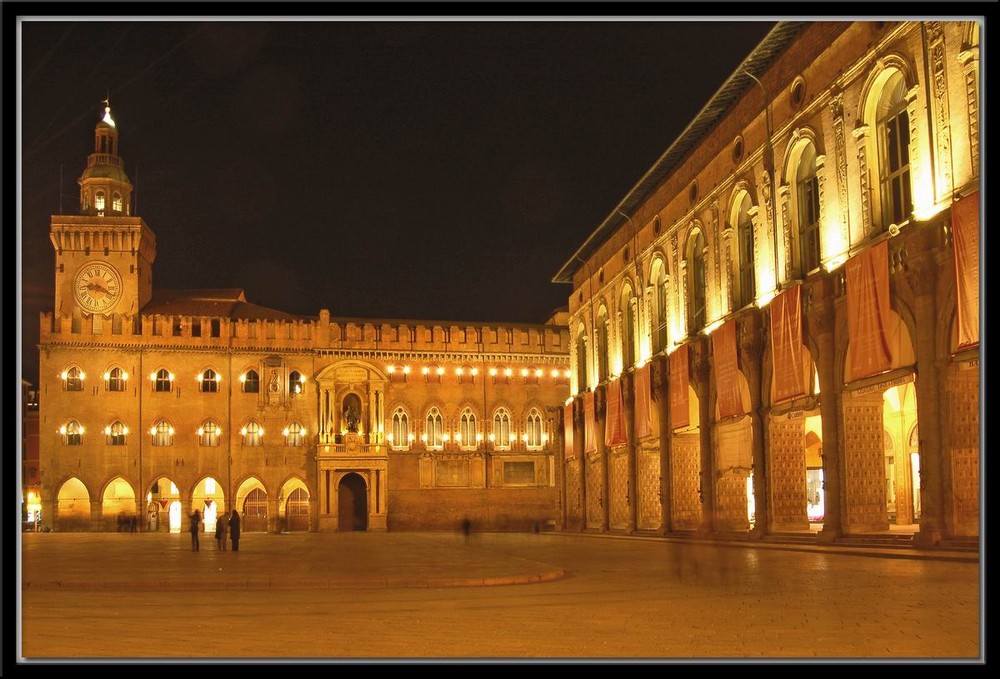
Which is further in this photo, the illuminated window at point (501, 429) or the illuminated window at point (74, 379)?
the illuminated window at point (501, 429)

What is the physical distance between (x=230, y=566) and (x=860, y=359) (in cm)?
1420

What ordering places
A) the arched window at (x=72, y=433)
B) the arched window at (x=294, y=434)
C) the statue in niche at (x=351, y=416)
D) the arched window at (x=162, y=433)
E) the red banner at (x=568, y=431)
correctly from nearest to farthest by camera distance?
the red banner at (x=568, y=431)
the arched window at (x=72, y=433)
the arched window at (x=162, y=433)
the arched window at (x=294, y=434)
the statue in niche at (x=351, y=416)

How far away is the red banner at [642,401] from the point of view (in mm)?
41688

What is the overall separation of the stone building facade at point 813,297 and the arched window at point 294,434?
24.3m

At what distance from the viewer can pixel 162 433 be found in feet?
208

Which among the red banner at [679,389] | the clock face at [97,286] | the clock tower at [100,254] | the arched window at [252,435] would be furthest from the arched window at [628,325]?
the clock face at [97,286]

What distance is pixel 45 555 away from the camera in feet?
98.6

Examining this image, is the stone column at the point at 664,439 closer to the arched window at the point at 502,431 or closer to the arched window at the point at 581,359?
the arched window at the point at 581,359

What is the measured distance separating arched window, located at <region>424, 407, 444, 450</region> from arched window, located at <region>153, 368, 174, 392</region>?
15.0 m

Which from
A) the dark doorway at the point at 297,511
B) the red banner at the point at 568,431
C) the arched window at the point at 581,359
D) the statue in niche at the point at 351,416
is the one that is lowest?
the dark doorway at the point at 297,511

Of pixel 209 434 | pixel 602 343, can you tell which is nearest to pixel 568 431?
pixel 602 343

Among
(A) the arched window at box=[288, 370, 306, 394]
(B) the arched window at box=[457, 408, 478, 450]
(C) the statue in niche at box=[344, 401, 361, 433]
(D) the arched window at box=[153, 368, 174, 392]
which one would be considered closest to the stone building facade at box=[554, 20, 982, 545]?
(B) the arched window at box=[457, 408, 478, 450]

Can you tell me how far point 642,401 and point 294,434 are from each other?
29.1 metres
